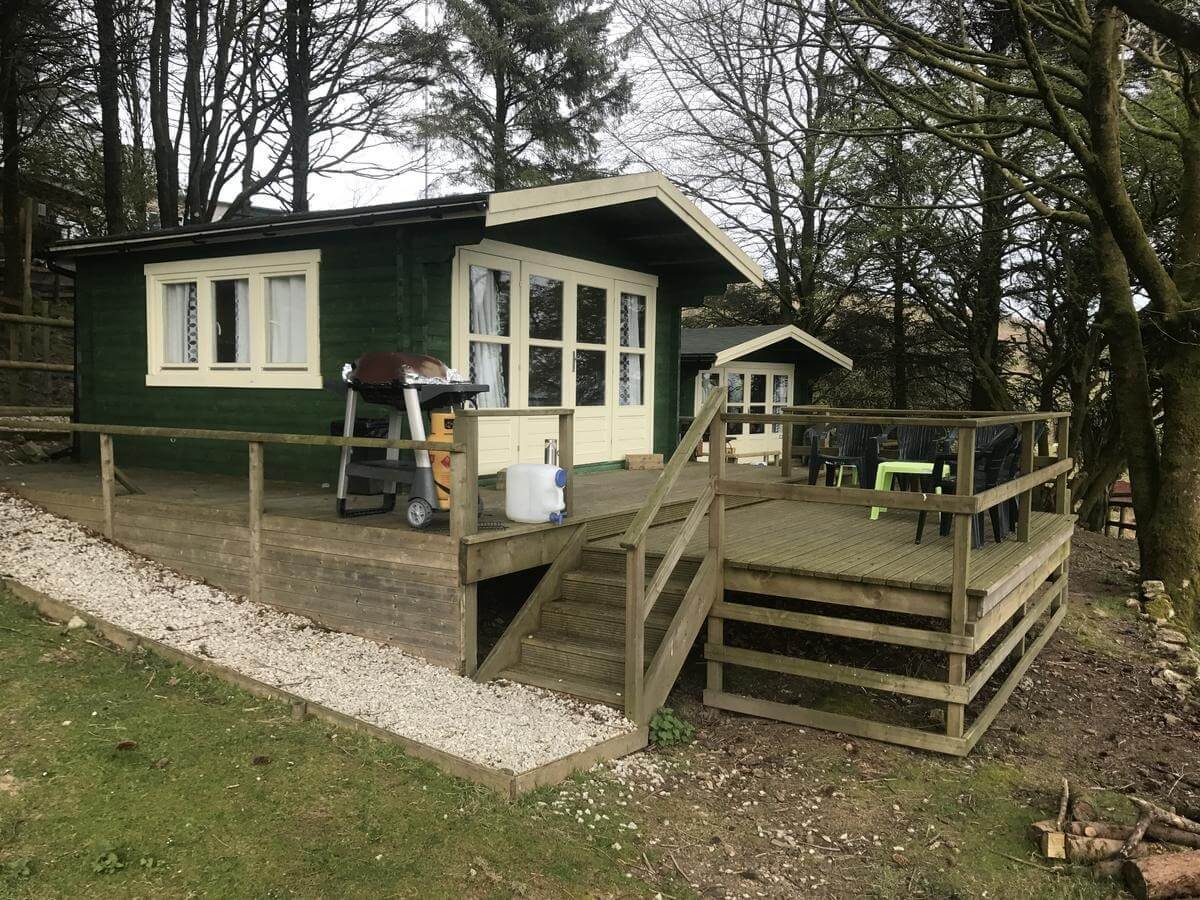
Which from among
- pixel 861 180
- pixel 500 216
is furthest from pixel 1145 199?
pixel 500 216

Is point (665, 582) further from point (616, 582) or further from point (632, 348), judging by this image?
point (632, 348)

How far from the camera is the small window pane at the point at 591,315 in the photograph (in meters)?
8.79

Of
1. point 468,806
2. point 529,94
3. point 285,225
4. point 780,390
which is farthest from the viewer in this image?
point 529,94

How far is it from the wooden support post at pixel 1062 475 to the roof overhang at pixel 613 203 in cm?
344

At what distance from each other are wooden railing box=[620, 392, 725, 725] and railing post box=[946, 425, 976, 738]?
1316 millimetres

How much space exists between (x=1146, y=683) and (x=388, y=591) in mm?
5611

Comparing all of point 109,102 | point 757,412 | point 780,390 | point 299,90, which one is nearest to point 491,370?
point 757,412

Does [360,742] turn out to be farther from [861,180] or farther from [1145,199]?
[861,180]

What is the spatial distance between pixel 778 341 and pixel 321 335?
10.6 meters

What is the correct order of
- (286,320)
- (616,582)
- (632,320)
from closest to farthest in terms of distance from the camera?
(616,582), (286,320), (632,320)

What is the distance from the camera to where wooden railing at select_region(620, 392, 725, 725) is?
4.64 metres

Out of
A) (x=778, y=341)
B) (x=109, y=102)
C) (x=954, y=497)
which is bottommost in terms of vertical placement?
(x=954, y=497)

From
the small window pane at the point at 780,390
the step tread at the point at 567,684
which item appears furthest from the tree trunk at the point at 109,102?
the step tread at the point at 567,684

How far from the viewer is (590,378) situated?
903cm
